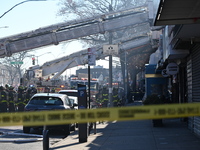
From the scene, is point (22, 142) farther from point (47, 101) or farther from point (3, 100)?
point (3, 100)

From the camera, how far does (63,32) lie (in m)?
25.4

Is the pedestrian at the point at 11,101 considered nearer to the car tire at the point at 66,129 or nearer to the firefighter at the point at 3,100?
the firefighter at the point at 3,100

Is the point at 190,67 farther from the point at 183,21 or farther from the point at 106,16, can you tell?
the point at 106,16

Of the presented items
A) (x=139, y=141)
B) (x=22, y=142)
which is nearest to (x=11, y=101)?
(x=22, y=142)

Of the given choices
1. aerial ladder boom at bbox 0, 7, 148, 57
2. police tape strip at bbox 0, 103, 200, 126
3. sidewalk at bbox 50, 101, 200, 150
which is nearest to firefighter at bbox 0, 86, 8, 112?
aerial ladder boom at bbox 0, 7, 148, 57

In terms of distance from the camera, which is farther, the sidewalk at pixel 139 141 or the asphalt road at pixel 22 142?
the asphalt road at pixel 22 142

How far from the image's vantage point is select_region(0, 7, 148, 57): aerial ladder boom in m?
24.4

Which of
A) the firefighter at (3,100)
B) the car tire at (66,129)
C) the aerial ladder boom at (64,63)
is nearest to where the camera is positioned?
the car tire at (66,129)

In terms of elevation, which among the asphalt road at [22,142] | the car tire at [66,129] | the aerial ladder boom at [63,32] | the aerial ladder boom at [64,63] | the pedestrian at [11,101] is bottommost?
the asphalt road at [22,142]

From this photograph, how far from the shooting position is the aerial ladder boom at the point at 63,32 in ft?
80.0

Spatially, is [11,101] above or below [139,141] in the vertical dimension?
above

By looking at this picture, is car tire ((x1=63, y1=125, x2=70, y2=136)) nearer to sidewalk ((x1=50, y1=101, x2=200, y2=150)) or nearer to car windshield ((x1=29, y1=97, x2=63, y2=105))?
sidewalk ((x1=50, y1=101, x2=200, y2=150))

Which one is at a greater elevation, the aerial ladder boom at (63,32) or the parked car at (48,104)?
the aerial ladder boom at (63,32)

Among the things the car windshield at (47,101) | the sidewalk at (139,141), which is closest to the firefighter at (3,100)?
the car windshield at (47,101)
